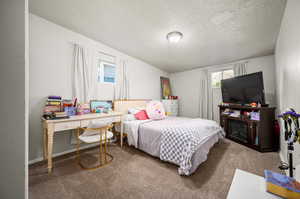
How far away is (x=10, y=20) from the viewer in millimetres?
628

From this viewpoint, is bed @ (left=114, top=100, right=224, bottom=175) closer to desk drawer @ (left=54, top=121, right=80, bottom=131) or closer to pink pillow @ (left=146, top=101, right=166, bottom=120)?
pink pillow @ (left=146, top=101, right=166, bottom=120)

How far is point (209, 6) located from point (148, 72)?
2.78m

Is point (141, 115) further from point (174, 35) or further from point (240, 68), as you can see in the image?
point (240, 68)

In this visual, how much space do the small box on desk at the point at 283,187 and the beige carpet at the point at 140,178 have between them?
0.92m

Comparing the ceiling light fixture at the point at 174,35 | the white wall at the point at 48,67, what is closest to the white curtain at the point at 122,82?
the white wall at the point at 48,67

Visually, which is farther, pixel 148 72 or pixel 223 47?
pixel 148 72

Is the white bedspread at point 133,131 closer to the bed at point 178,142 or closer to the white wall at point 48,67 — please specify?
the bed at point 178,142

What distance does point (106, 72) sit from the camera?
2.96 metres

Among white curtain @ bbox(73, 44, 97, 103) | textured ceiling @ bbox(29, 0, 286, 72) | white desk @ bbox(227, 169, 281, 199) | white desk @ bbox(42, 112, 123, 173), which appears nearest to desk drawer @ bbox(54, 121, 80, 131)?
white desk @ bbox(42, 112, 123, 173)

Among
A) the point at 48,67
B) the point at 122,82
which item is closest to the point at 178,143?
the point at 122,82

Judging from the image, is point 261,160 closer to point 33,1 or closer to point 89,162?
point 89,162

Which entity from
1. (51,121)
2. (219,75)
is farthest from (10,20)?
(219,75)

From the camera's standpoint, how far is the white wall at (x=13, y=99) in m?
0.61

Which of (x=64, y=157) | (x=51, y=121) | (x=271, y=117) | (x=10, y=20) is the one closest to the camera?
(x=10, y=20)
